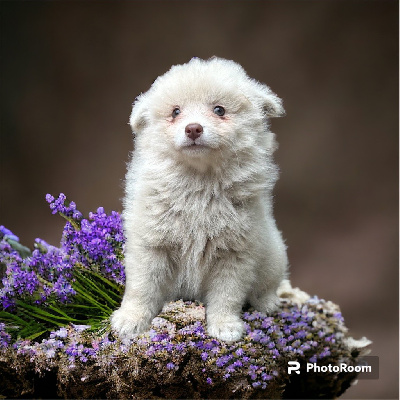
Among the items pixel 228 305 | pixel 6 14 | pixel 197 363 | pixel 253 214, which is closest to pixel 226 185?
pixel 253 214

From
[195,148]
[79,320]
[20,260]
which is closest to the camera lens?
[195,148]

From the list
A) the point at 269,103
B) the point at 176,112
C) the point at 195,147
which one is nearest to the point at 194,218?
the point at 195,147

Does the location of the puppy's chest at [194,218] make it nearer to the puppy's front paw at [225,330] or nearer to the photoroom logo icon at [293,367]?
the puppy's front paw at [225,330]

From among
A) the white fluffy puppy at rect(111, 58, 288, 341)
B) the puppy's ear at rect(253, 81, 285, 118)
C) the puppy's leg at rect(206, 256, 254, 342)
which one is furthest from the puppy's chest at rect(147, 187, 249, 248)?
the puppy's ear at rect(253, 81, 285, 118)

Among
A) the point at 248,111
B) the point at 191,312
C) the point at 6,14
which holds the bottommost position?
the point at 191,312

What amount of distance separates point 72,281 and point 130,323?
0.39 meters

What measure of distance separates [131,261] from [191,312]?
304 mm

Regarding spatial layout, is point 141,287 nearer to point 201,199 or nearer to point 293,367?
point 201,199

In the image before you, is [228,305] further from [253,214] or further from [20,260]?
[20,260]

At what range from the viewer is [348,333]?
117 inches

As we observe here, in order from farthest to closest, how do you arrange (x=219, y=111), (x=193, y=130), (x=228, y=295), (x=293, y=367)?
1. (x=293, y=367)
2. (x=228, y=295)
3. (x=219, y=111)
4. (x=193, y=130)

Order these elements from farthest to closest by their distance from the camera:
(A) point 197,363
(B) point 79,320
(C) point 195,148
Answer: (B) point 79,320
(A) point 197,363
(C) point 195,148

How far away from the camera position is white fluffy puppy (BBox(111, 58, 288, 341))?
2.35m

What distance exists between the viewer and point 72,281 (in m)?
2.71
